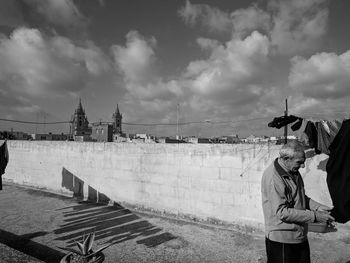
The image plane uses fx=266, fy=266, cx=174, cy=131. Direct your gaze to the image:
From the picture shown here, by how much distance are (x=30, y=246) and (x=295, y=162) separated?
5687 mm

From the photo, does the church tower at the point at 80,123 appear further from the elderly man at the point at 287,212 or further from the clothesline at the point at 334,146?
the elderly man at the point at 287,212

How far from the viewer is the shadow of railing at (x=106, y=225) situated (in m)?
6.13

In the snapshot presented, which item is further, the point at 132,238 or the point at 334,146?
the point at 132,238

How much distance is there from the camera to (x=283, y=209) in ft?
7.20

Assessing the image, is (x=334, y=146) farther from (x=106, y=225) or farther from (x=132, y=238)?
(x=106, y=225)

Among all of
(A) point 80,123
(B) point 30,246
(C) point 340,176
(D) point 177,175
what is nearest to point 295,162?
(C) point 340,176

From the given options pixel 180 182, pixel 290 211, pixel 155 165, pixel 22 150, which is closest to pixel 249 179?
pixel 180 182

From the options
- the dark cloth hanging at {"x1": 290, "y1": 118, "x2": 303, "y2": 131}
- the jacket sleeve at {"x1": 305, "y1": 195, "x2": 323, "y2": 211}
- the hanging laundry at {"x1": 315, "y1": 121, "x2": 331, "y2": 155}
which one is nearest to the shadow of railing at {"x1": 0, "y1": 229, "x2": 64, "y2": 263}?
the jacket sleeve at {"x1": 305, "y1": 195, "x2": 323, "y2": 211}

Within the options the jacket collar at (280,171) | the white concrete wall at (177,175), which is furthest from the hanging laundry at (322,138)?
the jacket collar at (280,171)

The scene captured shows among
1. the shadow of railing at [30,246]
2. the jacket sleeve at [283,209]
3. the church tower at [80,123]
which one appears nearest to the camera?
the jacket sleeve at [283,209]

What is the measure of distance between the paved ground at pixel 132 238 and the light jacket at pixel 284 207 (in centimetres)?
316

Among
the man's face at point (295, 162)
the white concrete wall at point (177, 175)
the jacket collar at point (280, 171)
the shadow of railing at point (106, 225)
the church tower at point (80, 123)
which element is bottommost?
the shadow of railing at point (106, 225)

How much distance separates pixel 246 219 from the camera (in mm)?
6758

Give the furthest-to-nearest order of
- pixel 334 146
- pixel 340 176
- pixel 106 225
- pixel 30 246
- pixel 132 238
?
pixel 106 225, pixel 132 238, pixel 30 246, pixel 334 146, pixel 340 176
